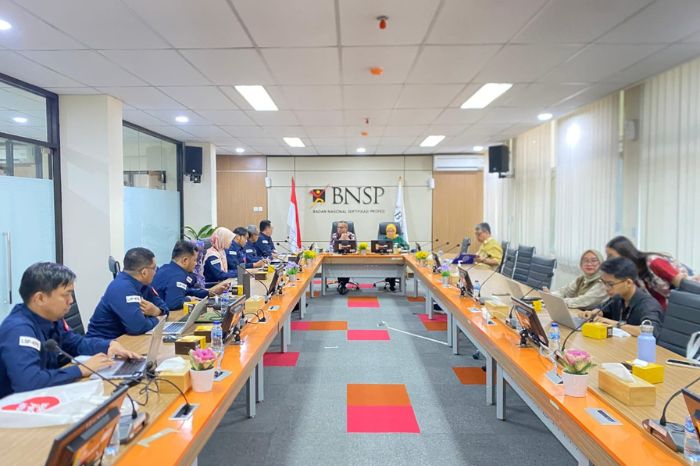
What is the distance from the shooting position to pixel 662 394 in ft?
5.45

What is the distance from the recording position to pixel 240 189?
30.6 ft

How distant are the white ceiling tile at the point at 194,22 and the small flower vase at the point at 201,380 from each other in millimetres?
2044

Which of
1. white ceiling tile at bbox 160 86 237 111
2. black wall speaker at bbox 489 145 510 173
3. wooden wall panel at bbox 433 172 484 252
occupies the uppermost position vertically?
white ceiling tile at bbox 160 86 237 111

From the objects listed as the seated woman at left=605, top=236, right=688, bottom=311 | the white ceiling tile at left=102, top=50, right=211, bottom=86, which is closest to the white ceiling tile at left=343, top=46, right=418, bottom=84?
the white ceiling tile at left=102, top=50, right=211, bottom=86

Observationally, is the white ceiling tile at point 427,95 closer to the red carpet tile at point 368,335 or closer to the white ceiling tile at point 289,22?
the white ceiling tile at point 289,22

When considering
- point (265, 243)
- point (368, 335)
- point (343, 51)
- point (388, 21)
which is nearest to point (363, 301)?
point (368, 335)

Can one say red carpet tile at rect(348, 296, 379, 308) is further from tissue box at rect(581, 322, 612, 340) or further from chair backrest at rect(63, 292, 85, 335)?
chair backrest at rect(63, 292, 85, 335)

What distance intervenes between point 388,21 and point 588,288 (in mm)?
2595

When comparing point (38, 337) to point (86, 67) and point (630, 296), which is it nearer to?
point (86, 67)

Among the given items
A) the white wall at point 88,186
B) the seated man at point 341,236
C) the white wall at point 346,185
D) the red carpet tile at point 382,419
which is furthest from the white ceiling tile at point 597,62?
the white wall at point 346,185

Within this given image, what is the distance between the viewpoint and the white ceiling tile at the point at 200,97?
410 centimetres

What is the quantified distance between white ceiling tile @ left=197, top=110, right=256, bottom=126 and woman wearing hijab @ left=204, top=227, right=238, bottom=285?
1483 mm

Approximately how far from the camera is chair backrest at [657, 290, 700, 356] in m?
2.27

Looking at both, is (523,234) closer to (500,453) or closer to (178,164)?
(500,453)
